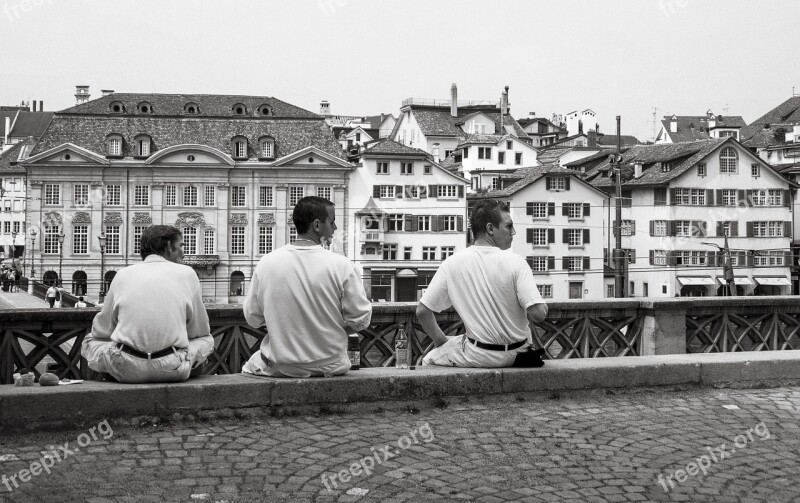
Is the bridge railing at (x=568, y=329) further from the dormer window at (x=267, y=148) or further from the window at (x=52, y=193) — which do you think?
the dormer window at (x=267, y=148)

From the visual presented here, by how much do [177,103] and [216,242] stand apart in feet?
40.1

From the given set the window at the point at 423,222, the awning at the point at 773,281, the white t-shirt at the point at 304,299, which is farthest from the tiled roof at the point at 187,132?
the white t-shirt at the point at 304,299

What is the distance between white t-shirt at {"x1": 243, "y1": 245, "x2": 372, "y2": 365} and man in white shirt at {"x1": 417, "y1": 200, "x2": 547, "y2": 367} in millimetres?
803

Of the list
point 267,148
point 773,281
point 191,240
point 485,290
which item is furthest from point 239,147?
point 485,290

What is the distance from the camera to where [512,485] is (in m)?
5.63

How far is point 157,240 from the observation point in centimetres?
737

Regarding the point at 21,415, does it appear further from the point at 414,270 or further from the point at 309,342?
the point at 414,270

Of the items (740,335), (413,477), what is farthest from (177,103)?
(413,477)

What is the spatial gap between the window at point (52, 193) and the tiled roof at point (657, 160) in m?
39.9

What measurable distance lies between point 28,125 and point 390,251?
84439 mm

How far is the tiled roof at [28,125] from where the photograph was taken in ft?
466

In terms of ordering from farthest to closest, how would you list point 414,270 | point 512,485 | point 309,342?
point 414,270
point 309,342
point 512,485

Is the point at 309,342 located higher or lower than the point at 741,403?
higher

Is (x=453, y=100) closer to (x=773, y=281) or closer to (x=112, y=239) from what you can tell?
(x=773, y=281)
